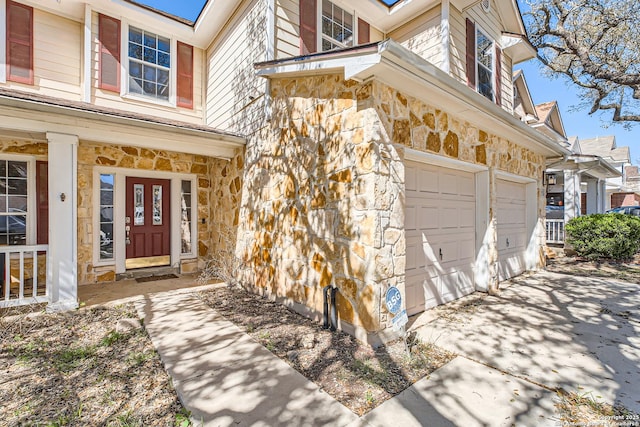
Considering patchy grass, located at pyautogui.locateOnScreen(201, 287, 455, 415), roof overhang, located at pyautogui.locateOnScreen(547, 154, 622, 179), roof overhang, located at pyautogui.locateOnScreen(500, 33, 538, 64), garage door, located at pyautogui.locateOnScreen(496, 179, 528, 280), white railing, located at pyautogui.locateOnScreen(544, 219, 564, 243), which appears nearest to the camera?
patchy grass, located at pyautogui.locateOnScreen(201, 287, 455, 415)

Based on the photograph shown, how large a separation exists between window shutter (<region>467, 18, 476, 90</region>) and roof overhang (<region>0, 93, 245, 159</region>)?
5.62 m

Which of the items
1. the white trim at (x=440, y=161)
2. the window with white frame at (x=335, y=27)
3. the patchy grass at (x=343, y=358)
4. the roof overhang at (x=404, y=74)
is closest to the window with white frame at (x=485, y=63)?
the roof overhang at (x=404, y=74)

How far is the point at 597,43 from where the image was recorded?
770 centimetres

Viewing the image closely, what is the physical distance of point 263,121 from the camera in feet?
16.6

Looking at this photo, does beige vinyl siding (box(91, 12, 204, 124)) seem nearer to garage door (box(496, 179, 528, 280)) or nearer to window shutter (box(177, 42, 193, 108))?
window shutter (box(177, 42, 193, 108))

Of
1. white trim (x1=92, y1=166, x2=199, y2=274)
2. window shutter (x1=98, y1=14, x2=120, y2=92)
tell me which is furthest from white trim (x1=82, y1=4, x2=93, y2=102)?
white trim (x1=92, y1=166, x2=199, y2=274)

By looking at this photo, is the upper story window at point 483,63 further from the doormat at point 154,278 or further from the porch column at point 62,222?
the doormat at point 154,278

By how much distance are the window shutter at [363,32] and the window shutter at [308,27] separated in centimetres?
141

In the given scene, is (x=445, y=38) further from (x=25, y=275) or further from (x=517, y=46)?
(x=25, y=275)

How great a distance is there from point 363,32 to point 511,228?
5530 millimetres

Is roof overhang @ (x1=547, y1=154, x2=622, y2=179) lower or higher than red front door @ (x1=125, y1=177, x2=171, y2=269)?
higher

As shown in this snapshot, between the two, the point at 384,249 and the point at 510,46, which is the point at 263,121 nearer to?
the point at 384,249

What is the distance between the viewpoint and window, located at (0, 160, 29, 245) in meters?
5.24

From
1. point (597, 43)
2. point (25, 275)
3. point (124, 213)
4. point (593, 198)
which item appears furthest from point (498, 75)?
point (25, 275)
